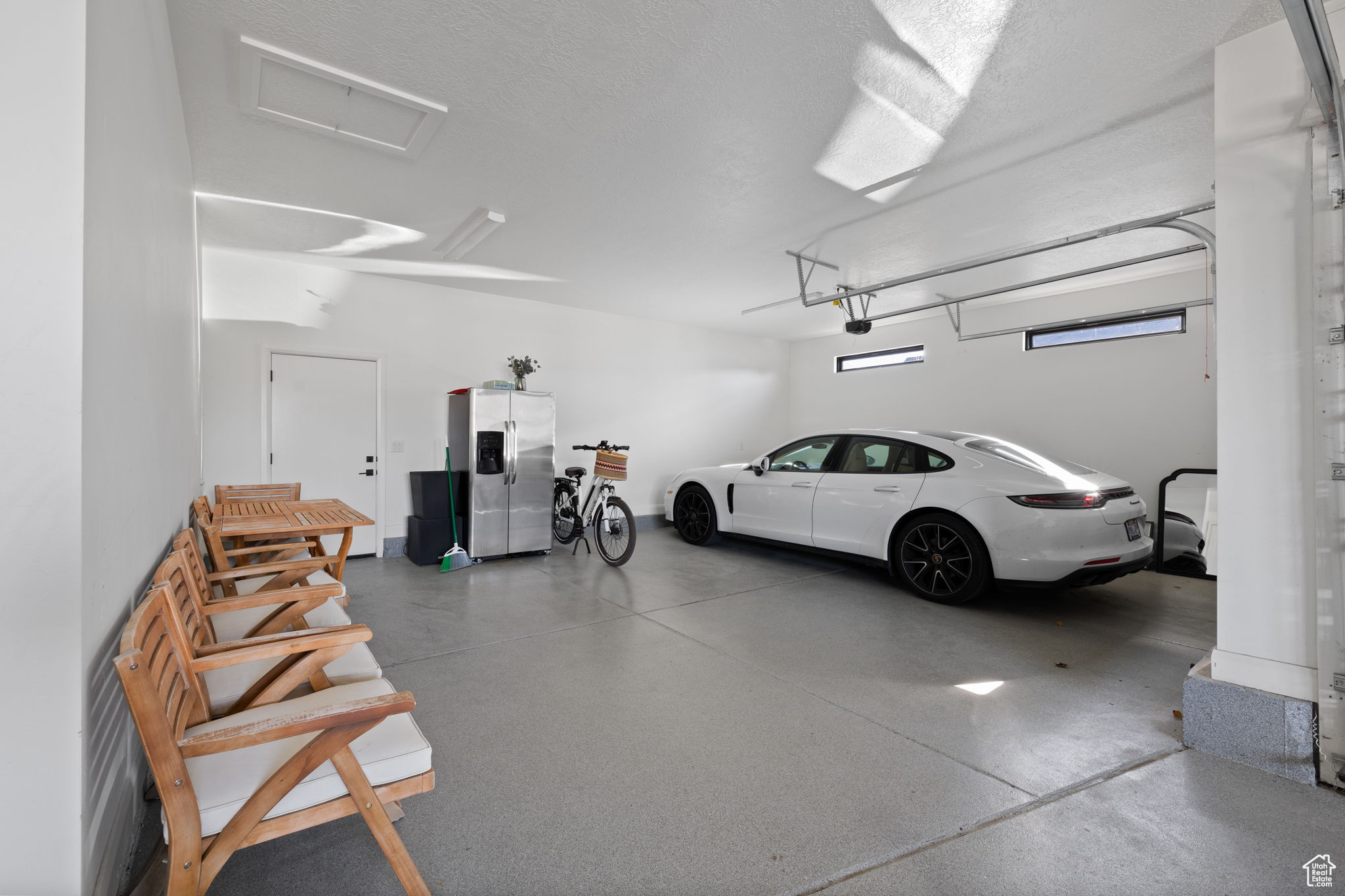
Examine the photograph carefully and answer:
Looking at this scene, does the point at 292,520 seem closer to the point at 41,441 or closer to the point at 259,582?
the point at 259,582

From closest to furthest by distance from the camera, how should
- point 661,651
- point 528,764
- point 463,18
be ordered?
point 528,764 → point 463,18 → point 661,651

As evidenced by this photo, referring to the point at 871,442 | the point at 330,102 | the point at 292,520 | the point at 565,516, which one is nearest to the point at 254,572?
the point at 292,520

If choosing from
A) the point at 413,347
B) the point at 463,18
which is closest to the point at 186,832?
the point at 463,18

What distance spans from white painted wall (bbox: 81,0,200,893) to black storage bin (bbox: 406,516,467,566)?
2950mm

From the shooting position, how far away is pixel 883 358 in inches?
299

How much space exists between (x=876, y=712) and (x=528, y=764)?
1444 mm

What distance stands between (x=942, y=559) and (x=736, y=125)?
312 cm

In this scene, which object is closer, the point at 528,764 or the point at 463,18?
the point at 528,764

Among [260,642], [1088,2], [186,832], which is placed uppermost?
[1088,2]

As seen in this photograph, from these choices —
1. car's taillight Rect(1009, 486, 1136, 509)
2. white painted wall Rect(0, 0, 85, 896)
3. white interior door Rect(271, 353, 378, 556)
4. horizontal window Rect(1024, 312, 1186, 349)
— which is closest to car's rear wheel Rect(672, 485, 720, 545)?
car's taillight Rect(1009, 486, 1136, 509)

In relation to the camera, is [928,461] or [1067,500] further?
[928,461]

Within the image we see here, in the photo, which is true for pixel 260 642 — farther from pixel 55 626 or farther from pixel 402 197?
pixel 402 197

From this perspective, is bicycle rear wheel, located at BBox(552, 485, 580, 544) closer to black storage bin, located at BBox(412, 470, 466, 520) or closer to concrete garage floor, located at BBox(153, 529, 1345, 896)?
black storage bin, located at BBox(412, 470, 466, 520)

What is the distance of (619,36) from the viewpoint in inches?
88.7
